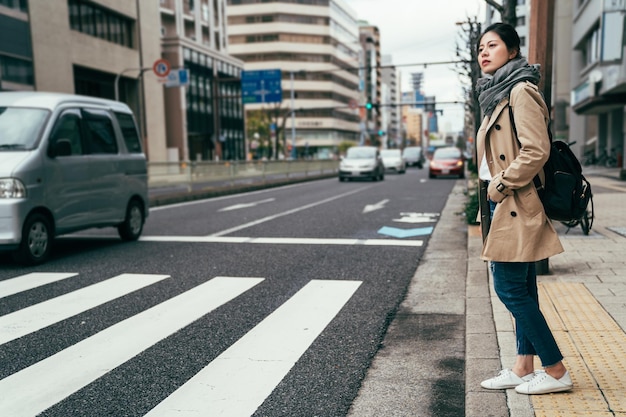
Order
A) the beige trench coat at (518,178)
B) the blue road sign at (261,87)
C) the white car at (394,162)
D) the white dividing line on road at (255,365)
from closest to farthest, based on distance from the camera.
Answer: the beige trench coat at (518,178) → the white dividing line on road at (255,365) → the blue road sign at (261,87) → the white car at (394,162)

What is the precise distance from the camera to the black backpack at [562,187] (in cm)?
272

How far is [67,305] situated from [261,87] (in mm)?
34726

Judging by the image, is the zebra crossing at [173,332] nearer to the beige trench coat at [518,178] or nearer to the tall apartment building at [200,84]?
the beige trench coat at [518,178]

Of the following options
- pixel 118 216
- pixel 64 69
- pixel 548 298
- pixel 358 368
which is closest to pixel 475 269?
pixel 548 298

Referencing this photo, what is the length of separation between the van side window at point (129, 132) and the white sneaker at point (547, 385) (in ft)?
23.6

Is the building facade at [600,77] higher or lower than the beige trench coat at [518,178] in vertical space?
higher

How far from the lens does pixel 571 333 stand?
3775 mm

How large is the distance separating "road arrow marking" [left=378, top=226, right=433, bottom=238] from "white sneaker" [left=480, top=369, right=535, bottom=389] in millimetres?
6089

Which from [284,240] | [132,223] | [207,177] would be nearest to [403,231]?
[284,240]

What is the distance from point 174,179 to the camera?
18.1m

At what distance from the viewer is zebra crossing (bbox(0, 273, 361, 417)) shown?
308cm

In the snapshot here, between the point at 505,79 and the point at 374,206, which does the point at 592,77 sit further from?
the point at 505,79

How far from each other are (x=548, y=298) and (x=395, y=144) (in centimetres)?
16887

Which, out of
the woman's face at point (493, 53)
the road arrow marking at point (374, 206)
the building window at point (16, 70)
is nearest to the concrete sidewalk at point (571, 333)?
the woman's face at point (493, 53)
